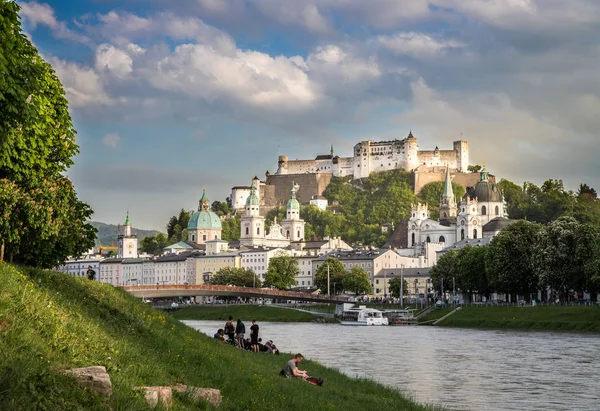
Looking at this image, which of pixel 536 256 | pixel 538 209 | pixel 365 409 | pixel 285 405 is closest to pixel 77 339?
pixel 285 405

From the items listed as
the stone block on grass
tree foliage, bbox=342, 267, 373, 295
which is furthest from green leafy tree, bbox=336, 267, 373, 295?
the stone block on grass

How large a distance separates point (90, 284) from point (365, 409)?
28.8 feet

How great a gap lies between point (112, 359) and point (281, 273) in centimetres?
14215

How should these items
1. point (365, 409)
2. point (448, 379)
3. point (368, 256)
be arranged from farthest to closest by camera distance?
point (368, 256), point (448, 379), point (365, 409)

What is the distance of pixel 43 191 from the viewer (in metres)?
31.4

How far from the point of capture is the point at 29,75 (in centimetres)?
1916

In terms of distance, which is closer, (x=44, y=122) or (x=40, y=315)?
(x=40, y=315)

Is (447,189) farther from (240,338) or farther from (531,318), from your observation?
(240,338)

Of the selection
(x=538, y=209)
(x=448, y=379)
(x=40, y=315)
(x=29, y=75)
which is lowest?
(x=448, y=379)

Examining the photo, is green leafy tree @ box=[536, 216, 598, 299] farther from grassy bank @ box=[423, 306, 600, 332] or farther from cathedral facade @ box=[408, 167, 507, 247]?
cathedral facade @ box=[408, 167, 507, 247]

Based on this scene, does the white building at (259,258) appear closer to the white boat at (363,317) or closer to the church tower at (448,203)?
the church tower at (448,203)

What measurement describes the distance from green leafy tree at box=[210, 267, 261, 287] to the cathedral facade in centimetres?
3159

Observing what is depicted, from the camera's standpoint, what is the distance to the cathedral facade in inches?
6816

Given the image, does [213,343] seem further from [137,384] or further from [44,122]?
[137,384]
